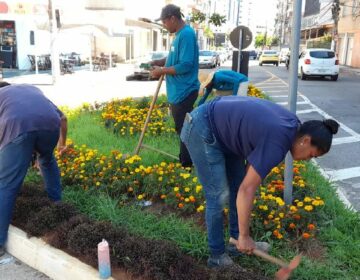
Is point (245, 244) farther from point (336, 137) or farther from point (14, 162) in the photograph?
point (336, 137)

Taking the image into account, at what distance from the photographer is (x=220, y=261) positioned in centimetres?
290

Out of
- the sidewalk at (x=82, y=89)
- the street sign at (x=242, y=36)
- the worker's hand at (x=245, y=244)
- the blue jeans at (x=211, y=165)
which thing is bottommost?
the sidewalk at (x=82, y=89)

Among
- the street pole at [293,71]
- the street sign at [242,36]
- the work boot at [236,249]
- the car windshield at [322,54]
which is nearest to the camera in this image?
the work boot at [236,249]

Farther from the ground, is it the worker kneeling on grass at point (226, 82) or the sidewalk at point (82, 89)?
the worker kneeling on grass at point (226, 82)

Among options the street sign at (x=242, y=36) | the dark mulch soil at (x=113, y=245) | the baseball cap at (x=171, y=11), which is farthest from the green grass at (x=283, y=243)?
the street sign at (x=242, y=36)

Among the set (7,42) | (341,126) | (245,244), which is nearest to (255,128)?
(245,244)

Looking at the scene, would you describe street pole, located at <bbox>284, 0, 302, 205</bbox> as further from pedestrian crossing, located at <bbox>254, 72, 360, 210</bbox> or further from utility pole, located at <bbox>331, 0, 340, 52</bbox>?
utility pole, located at <bbox>331, 0, 340, 52</bbox>

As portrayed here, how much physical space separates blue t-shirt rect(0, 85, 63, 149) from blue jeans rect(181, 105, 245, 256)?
3.75 ft

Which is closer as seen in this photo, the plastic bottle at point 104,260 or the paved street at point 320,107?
the plastic bottle at point 104,260

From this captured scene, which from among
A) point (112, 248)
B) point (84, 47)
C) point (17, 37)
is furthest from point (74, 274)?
point (84, 47)

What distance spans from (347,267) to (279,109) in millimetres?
1372

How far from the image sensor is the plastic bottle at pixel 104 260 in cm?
266

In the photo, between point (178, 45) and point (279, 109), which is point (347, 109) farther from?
point (279, 109)

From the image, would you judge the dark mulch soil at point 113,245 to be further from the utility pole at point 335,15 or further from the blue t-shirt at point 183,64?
the utility pole at point 335,15
